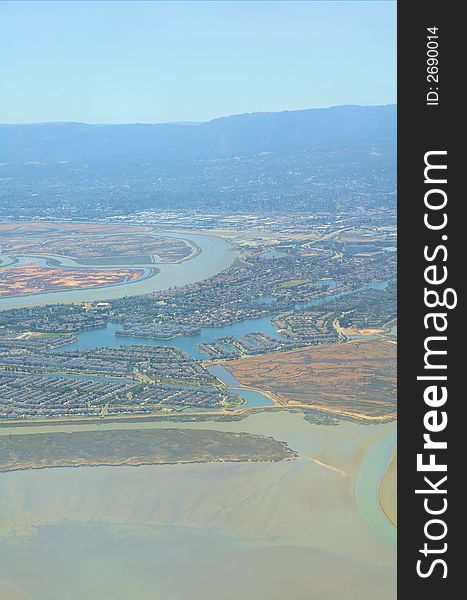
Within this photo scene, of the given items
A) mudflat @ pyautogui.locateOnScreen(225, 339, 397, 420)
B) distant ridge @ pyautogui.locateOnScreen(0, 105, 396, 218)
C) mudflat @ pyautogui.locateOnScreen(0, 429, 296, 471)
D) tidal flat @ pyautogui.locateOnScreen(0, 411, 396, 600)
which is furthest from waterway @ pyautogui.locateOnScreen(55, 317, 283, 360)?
distant ridge @ pyautogui.locateOnScreen(0, 105, 396, 218)

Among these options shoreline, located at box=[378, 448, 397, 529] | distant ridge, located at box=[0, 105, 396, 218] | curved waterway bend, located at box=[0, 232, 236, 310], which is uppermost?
distant ridge, located at box=[0, 105, 396, 218]

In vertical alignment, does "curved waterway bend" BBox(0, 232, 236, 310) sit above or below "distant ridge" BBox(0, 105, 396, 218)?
below

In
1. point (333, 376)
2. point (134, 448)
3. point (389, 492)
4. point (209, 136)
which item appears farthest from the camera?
point (209, 136)

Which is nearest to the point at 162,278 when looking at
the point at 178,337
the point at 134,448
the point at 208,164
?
the point at 178,337

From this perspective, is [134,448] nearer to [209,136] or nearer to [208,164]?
[208,164]

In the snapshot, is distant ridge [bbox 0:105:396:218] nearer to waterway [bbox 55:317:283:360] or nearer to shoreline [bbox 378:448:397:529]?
waterway [bbox 55:317:283:360]

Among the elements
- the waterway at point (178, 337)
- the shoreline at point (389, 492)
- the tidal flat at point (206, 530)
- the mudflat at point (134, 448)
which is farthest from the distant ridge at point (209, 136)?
the tidal flat at point (206, 530)
